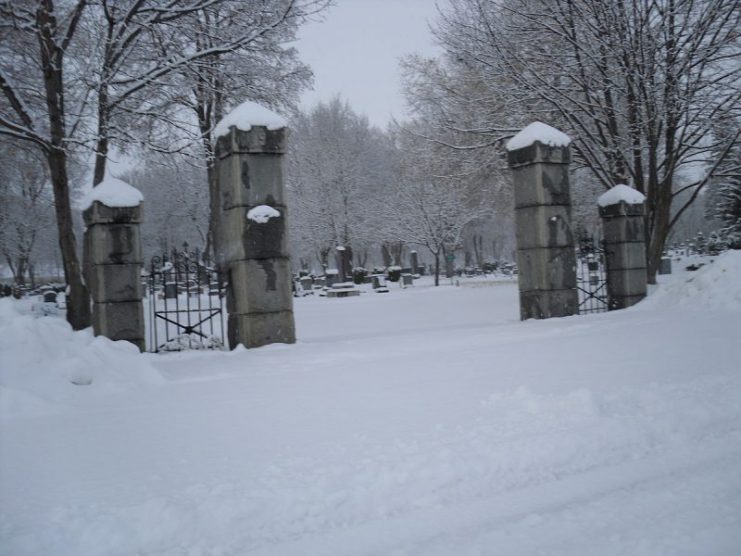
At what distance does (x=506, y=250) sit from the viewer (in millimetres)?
85812

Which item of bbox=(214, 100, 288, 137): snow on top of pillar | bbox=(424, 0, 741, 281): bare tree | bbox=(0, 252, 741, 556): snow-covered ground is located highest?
bbox=(424, 0, 741, 281): bare tree

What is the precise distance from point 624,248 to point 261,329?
318 inches

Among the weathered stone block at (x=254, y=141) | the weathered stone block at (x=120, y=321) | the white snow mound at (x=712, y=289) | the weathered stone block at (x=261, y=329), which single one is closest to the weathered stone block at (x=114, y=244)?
the weathered stone block at (x=120, y=321)

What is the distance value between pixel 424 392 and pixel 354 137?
134 feet

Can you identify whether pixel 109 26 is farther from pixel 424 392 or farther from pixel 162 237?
pixel 162 237

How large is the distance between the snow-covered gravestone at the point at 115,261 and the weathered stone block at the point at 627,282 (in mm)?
9657

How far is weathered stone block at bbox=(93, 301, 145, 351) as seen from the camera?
823 cm

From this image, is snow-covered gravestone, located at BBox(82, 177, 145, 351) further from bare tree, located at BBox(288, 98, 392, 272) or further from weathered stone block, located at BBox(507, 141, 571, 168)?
bare tree, located at BBox(288, 98, 392, 272)

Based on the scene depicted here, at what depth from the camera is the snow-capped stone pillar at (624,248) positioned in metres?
11.8

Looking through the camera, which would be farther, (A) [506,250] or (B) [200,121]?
(A) [506,250]

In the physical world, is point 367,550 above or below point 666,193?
below

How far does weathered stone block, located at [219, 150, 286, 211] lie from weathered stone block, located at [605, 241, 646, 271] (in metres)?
7.53

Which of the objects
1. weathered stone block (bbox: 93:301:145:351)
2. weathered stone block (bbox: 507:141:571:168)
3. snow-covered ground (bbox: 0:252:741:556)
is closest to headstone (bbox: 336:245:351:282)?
weathered stone block (bbox: 507:141:571:168)

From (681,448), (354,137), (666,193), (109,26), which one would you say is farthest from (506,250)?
(681,448)
